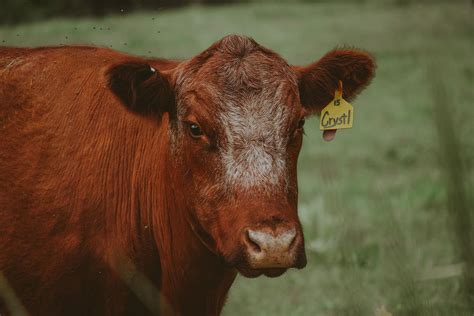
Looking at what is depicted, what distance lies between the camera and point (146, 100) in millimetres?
4383

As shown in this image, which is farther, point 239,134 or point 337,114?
point 337,114

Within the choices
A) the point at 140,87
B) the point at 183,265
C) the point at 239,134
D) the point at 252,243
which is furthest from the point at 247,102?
the point at 183,265

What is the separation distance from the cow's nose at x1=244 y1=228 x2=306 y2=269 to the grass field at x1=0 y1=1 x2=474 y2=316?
24 centimetres

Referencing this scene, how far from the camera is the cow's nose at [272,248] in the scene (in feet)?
11.0

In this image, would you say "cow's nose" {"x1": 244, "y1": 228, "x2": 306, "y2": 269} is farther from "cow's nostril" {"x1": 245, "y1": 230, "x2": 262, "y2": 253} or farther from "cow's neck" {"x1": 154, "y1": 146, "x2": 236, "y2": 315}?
"cow's neck" {"x1": 154, "y1": 146, "x2": 236, "y2": 315}

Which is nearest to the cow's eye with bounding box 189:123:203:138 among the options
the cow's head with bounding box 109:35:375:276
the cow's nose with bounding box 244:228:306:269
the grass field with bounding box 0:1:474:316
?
the cow's head with bounding box 109:35:375:276

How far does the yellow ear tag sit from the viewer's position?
4.74m

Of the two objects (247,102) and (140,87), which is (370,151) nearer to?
(140,87)

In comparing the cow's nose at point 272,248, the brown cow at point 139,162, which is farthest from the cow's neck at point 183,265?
the cow's nose at point 272,248

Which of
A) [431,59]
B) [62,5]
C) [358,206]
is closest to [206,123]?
[431,59]

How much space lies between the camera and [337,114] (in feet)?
15.6

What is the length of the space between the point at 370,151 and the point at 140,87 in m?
8.97

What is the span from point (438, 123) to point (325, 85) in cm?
303

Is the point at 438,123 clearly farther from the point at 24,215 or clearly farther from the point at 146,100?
the point at 24,215
